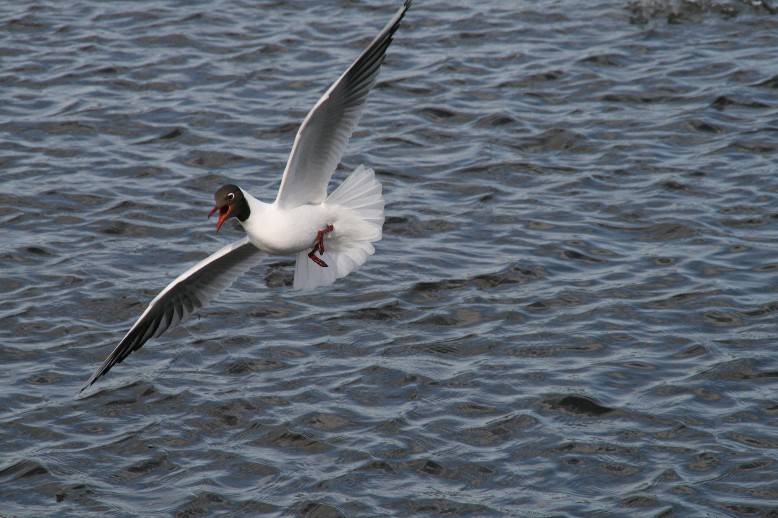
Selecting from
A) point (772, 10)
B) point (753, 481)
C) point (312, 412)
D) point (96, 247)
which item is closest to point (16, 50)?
point (96, 247)

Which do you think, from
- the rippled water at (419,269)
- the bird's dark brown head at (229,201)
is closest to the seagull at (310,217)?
the bird's dark brown head at (229,201)

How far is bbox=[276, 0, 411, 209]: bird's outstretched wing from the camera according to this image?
8320 mm

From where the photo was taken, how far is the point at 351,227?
29.6 ft

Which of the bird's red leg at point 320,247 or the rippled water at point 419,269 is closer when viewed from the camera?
the rippled water at point 419,269

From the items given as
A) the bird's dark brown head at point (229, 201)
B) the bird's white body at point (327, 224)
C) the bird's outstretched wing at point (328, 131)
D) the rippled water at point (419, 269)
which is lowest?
the rippled water at point (419, 269)

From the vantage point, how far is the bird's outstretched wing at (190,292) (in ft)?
29.3

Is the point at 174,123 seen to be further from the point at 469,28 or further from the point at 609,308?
the point at 609,308

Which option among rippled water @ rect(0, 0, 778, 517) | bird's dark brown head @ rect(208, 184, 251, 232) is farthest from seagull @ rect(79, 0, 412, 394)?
rippled water @ rect(0, 0, 778, 517)

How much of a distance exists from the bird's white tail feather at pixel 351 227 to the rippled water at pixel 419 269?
3.33ft

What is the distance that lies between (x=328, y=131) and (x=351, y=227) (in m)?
0.78

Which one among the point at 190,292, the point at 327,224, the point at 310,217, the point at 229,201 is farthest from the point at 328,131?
the point at 190,292

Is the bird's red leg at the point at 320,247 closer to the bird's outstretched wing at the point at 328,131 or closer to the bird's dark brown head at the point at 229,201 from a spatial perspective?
the bird's outstretched wing at the point at 328,131

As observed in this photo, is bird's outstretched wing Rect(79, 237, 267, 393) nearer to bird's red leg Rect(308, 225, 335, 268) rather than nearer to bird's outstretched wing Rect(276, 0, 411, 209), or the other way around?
bird's red leg Rect(308, 225, 335, 268)

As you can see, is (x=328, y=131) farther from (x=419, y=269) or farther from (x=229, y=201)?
(x=419, y=269)
